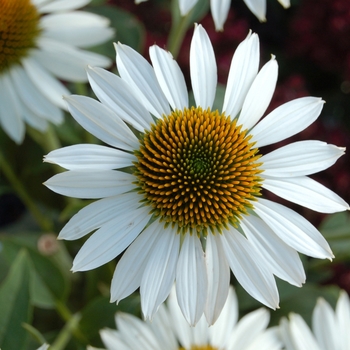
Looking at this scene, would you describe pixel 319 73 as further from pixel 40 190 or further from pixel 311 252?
pixel 311 252

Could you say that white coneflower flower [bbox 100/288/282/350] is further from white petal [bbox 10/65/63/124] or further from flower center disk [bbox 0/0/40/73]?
flower center disk [bbox 0/0/40/73]

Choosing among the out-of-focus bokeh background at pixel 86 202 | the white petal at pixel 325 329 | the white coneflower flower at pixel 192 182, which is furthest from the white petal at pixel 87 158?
the white petal at pixel 325 329

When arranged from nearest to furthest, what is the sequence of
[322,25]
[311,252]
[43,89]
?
A: [311,252] < [43,89] < [322,25]

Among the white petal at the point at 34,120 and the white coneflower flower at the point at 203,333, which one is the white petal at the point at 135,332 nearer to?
the white coneflower flower at the point at 203,333

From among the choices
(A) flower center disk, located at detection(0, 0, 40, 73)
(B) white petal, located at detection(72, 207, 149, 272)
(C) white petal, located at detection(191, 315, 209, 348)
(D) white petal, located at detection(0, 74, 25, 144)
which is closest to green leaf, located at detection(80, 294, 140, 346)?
(C) white petal, located at detection(191, 315, 209, 348)

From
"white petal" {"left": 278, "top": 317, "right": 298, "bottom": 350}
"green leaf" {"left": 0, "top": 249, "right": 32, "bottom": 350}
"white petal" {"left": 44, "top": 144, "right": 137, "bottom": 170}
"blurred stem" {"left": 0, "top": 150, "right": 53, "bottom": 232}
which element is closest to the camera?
"white petal" {"left": 44, "top": 144, "right": 137, "bottom": 170}

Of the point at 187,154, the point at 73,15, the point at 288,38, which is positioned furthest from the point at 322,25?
the point at 187,154
